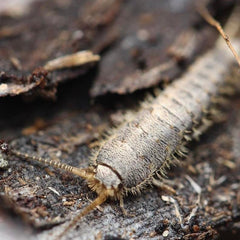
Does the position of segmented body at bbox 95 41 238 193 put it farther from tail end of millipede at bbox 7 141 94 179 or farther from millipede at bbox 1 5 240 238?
tail end of millipede at bbox 7 141 94 179

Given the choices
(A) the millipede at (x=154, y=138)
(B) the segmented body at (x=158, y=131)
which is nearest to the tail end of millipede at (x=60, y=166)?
(A) the millipede at (x=154, y=138)

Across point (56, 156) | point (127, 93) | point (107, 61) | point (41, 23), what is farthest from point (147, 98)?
point (41, 23)

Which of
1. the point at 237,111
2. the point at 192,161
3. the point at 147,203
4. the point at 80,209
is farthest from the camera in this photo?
the point at 237,111

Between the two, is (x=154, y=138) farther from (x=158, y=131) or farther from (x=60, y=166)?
(x=60, y=166)

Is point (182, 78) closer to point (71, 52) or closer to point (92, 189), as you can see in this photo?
point (71, 52)

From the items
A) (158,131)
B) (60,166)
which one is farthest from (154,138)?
(60,166)

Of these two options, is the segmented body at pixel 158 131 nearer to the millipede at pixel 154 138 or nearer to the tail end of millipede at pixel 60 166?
the millipede at pixel 154 138

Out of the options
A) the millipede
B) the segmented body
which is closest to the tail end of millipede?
the millipede
